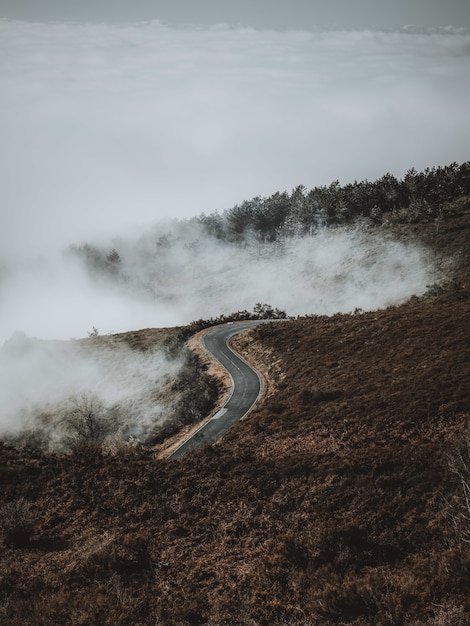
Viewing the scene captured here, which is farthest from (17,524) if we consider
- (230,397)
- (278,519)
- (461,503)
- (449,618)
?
(230,397)

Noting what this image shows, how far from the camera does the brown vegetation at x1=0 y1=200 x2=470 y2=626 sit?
10.4 metres

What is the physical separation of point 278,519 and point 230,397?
64.4ft

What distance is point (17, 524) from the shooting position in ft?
50.1

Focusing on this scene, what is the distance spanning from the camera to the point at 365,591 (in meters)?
10.1

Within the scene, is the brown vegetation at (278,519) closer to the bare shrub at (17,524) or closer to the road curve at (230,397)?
the bare shrub at (17,524)

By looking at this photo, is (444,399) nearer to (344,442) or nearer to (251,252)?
(344,442)

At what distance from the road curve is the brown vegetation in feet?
9.86

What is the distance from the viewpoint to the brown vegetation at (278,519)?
10359 mm

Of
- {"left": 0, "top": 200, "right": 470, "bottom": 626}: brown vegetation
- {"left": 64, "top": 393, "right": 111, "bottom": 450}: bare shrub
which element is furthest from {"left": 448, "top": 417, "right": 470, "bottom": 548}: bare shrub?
{"left": 64, "top": 393, "right": 111, "bottom": 450}: bare shrub

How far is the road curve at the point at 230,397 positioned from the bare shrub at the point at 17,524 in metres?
10.5

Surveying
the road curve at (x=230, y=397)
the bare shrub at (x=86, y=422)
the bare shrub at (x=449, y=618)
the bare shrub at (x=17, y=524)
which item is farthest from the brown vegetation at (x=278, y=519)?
the bare shrub at (x=86, y=422)

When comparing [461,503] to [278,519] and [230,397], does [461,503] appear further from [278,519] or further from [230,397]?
[230,397]

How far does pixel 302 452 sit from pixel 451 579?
32.8 feet

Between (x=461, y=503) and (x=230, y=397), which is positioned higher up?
(x=230, y=397)
